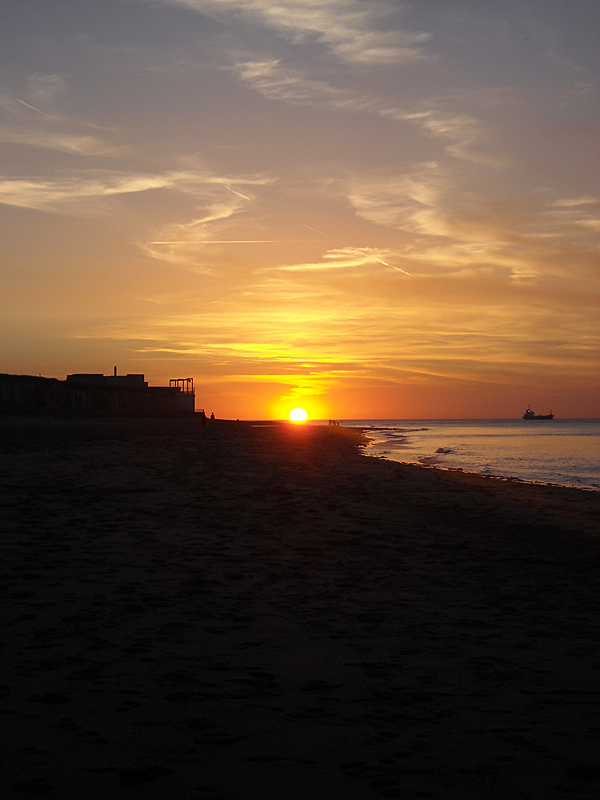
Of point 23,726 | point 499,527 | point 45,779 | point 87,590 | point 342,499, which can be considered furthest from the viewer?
point 342,499

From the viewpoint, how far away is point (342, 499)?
15.8m

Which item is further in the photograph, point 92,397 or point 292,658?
point 92,397

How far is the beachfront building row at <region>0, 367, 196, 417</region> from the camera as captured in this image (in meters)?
61.9

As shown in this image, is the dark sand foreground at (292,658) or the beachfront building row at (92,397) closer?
the dark sand foreground at (292,658)

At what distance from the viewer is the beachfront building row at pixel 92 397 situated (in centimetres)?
6190

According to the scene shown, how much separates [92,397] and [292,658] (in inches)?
2847

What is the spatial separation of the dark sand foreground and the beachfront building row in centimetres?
5406

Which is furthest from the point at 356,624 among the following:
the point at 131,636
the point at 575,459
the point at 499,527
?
the point at 575,459

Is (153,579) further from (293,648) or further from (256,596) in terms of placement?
(293,648)

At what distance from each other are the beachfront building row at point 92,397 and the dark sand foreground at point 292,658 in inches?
2128

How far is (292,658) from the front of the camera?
17.2ft

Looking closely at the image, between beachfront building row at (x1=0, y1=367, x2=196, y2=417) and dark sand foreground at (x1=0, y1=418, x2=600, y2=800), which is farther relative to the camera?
beachfront building row at (x1=0, y1=367, x2=196, y2=417)

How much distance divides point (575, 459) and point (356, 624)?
3671 centimetres

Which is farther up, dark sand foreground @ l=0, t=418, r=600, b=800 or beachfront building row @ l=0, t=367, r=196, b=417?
beachfront building row @ l=0, t=367, r=196, b=417
